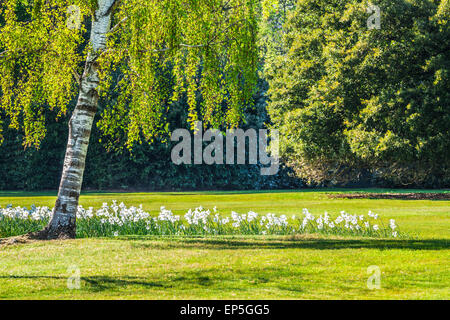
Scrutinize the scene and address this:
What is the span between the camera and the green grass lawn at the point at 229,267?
7.36 meters

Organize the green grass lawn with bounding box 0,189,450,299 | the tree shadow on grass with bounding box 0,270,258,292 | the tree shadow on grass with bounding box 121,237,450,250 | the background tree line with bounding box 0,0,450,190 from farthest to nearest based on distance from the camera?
the background tree line with bounding box 0,0,450,190
the tree shadow on grass with bounding box 121,237,450,250
the tree shadow on grass with bounding box 0,270,258,292
the green grass lawn with bounding box 0,189,450,299

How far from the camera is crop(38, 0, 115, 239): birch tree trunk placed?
474 inches

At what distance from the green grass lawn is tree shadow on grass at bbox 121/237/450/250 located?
21mm

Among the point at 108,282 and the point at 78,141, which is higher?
the point at 78,141

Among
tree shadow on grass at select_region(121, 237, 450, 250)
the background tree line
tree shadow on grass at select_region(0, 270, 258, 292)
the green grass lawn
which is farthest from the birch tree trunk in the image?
the background tree line

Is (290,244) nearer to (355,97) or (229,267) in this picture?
(229,267)

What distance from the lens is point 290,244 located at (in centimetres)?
1130

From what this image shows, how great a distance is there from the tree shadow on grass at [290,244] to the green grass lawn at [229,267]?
0.07 feet

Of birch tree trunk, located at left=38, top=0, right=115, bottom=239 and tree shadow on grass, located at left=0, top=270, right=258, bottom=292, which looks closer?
tree shadow on grass, located at left=0, top=270, right=258, bottom=292

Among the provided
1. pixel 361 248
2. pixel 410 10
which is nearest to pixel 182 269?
pixel 361 248

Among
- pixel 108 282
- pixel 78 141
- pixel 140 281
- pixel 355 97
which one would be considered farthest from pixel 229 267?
pixel 355 97

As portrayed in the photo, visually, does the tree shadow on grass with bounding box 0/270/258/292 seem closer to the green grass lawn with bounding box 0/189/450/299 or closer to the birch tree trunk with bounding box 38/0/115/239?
the green grass lawn with bounding box 0/189/450/299

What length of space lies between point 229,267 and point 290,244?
108 inches

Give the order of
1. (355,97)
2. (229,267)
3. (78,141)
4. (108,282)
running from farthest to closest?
(355,97), (78,141), (229,267), (108,282)
